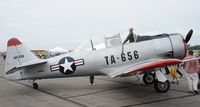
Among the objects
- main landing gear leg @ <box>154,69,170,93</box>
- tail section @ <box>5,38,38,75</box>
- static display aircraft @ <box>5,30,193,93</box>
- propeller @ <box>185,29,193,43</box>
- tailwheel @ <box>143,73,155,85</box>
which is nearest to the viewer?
main landing gear leg @ <box>154,69,170,93</box>

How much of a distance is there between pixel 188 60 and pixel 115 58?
2369 mm

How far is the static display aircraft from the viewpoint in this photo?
→ 8781 mm

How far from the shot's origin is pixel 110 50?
9.08 m

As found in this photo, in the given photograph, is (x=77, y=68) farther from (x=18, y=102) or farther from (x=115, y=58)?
(x=18, y=102)

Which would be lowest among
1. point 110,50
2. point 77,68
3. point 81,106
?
point 81,106

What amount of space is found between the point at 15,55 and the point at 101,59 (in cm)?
316

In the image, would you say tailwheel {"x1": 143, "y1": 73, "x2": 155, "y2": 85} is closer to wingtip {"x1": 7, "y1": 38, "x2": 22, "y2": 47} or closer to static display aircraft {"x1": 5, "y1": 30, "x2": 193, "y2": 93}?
static display aircraft {"x1": 5, "y1": 30, "x2": 193, "y2": 93}

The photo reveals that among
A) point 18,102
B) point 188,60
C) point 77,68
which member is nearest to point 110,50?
point 77,68

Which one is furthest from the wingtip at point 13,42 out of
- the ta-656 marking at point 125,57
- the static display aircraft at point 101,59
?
the ta-656 marking at point 125,57

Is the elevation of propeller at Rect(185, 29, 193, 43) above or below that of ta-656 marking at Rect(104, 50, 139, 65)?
above

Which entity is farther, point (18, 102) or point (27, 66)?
point (27, 66)

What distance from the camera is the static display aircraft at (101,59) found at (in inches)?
346

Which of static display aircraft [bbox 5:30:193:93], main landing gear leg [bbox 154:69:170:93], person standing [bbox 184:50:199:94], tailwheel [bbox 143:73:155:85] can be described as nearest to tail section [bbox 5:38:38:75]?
static display aircraft [bbox 5:30:193:93]

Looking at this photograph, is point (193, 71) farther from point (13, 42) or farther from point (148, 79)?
point (13, 42)
